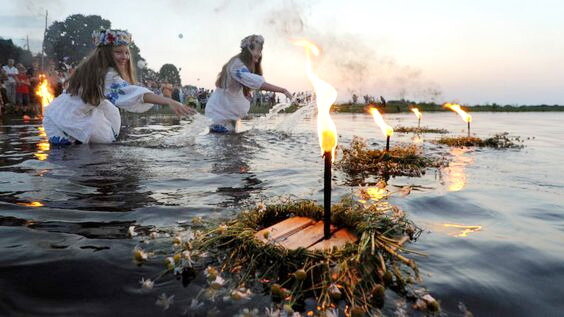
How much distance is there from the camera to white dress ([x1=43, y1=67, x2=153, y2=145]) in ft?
24.8

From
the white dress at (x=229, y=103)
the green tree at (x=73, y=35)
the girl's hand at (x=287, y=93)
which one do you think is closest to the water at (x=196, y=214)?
the girl's hand at (x=287, y=93)

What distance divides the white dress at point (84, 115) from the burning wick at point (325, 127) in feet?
17.9

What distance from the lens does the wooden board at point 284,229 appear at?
2.82m

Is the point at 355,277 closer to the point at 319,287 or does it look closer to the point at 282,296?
the point at 319,287

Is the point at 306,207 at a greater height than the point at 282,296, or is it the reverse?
the point at 306,207

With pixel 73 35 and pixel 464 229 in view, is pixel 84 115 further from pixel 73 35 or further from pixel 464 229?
pixel 73 35

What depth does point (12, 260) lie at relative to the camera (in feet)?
8.93

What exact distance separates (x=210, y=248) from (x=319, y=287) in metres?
0.94

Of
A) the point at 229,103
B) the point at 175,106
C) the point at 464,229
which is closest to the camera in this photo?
the point at 464,229

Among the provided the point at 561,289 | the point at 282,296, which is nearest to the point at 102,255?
the point at 282,296

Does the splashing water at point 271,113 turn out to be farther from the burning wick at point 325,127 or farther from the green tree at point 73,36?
the green tree at point 73,36

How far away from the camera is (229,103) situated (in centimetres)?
1109

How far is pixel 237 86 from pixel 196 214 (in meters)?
7.44

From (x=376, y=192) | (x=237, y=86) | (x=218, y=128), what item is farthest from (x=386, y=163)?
(x=218, y=128)
